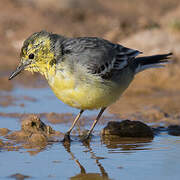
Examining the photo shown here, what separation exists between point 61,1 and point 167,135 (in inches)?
397

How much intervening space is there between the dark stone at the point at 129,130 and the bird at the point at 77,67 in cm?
33

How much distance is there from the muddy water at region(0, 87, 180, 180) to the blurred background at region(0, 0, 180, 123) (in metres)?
2.22

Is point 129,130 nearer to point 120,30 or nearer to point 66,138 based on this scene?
point 66,138

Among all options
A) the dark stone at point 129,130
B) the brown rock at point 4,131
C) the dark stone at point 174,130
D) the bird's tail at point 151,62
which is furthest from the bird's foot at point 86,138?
the bird's tail at point 151,62

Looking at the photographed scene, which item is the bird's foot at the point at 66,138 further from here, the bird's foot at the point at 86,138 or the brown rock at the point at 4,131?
the brown rock at the point at 4,131

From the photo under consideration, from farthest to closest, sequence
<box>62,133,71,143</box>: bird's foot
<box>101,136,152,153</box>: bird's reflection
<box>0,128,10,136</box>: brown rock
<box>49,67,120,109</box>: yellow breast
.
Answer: <box>0,128,10,136</box>: brown rock, <box>62,133,71,143</box>: bird's foot, <box>101,136,152,153</box>: bird's reflection, <box>49,67,120,109</box>: yellow breast

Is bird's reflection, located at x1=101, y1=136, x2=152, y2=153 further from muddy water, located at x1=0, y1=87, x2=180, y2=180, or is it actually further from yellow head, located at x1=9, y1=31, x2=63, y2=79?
yellow head, located at x1=9, y1=31, x2=63, y2=79

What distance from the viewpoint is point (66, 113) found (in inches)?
360

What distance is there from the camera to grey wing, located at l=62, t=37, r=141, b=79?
6.89m

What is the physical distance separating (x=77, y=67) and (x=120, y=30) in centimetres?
850

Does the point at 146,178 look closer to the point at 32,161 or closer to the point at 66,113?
the point at 32,161

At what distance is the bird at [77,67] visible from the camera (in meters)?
6.63

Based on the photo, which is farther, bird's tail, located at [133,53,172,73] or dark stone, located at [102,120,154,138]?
bird's tail, located at [133,53,172,73]

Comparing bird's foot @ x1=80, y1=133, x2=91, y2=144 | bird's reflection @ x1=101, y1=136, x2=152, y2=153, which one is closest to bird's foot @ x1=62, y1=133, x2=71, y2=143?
bird's foot @ x1=80, y1=133, x2=91, y2=144
